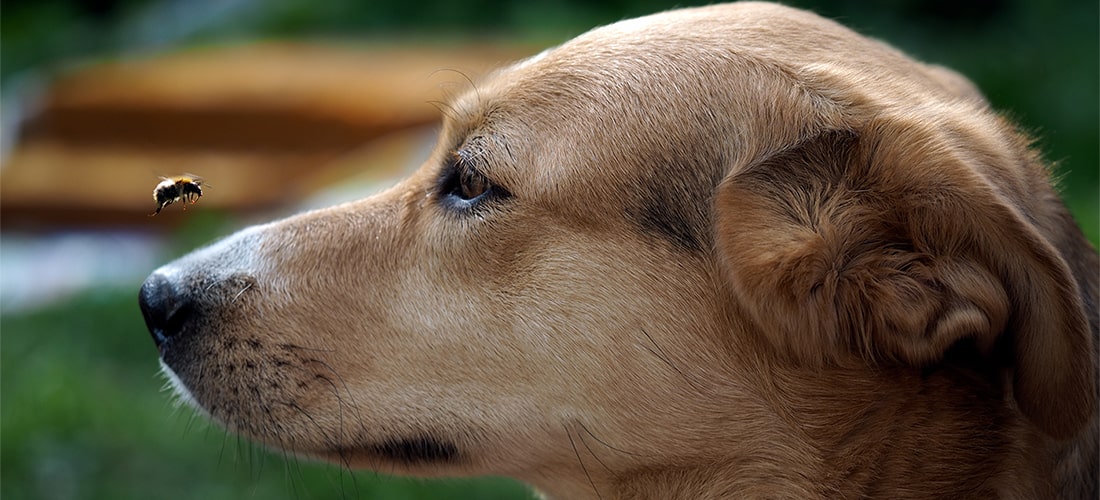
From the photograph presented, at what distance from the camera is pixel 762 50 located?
9.78ft

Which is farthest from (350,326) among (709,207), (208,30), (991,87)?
(208,30)

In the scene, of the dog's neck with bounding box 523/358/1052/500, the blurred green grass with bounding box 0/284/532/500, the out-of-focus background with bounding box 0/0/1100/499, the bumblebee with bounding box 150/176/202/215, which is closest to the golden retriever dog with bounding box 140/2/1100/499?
the dog's neck with bounding box 523/358/1052/500

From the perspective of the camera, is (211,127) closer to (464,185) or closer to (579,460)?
(464,185)

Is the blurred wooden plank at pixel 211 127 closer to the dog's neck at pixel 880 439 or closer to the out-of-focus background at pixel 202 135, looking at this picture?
the out-of-focus background at pixel 202 135

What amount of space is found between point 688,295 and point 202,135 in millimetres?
8251

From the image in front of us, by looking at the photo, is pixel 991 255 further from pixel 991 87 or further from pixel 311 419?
pixel 991 87

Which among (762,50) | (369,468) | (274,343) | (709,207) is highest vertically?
(762,50)

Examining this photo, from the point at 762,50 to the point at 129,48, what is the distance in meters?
11.8

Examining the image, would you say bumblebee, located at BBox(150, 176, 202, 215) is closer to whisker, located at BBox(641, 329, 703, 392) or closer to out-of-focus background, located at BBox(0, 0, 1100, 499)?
whisker, located at BBox(641, 329, 703, 392)

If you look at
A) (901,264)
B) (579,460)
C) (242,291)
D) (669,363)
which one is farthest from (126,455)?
(901,264)

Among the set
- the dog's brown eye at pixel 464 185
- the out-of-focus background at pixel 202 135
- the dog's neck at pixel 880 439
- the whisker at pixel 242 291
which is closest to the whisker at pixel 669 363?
the dog's neck at pixel 880 439

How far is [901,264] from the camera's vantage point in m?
2.54

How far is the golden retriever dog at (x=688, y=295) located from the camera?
255 centimetres

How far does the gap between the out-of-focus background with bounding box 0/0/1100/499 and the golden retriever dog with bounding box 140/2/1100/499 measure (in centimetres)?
205
